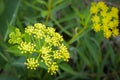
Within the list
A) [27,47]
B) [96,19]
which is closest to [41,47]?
[27,47]

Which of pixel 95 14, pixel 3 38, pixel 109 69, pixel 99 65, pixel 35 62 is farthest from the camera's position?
pixel 109 69

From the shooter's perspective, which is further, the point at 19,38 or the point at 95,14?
the point at 95,14

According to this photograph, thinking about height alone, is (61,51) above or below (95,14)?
below

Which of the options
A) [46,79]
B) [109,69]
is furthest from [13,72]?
[109,69]

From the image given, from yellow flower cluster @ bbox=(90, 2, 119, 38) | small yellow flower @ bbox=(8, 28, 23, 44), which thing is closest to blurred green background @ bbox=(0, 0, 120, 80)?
yellow flower cluster @ bbox=(90, 2, 119, 38)

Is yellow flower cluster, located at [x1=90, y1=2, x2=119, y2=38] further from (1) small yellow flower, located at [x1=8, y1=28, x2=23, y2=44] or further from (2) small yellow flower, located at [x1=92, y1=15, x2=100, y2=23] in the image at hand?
(1) small yellow flower, located at [x1=8, y1=28, x2=23, y2=44]

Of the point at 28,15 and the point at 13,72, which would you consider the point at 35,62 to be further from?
the point at 28,15
